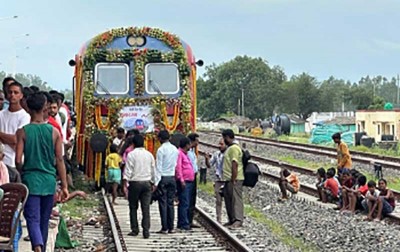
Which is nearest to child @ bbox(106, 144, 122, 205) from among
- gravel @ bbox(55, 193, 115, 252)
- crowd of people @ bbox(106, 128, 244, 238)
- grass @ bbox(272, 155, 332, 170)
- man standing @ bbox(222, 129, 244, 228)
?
gravel @ bbox(55, 193, 115, 252)

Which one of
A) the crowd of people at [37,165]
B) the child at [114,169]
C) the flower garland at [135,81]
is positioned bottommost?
the child at [114,169]

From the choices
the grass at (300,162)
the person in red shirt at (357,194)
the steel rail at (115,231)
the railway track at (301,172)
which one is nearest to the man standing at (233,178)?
the steel rail at (115,231)

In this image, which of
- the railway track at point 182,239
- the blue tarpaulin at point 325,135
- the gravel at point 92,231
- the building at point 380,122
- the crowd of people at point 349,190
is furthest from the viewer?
the building at point 380,122

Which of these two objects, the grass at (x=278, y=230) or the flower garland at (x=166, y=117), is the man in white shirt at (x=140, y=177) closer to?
the grass at (x=278, y=230)

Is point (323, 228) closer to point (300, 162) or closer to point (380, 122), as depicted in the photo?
point (300, 162)

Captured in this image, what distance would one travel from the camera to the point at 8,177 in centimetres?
814

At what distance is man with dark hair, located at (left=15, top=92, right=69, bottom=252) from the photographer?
26.9 feet

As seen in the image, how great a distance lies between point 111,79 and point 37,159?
34.0ft

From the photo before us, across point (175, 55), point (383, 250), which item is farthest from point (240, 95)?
point (383, 250)

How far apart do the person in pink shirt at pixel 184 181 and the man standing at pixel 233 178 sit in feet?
2.04

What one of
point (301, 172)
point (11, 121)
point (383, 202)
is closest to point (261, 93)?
point (301, 172)

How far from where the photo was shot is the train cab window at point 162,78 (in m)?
18.5

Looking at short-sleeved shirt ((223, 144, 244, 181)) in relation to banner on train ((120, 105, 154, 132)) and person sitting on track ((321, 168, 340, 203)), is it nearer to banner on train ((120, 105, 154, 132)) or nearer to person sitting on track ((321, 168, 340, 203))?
person sitting on track ((321, 168, 340, 203))

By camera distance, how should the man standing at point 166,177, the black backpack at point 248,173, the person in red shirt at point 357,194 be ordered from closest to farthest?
the man standing at point 166,177 < the black backpack at point 248,173 < the person in red shirt at point 357,194
